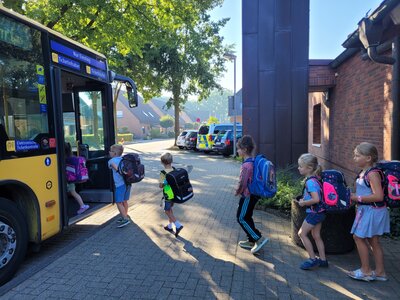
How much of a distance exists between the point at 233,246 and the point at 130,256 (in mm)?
1421

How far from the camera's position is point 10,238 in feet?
12.5

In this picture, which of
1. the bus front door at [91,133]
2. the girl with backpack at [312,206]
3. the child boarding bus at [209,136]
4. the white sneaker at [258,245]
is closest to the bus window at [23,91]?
the bus front door at [91,133]

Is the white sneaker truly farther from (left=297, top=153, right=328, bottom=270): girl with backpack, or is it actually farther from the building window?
the building window

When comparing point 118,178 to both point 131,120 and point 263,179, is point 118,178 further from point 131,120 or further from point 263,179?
point 131,120

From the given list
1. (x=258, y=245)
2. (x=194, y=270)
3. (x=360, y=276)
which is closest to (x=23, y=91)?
(x=194, y=270)

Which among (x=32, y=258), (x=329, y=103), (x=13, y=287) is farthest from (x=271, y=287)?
(x=329, y=103)

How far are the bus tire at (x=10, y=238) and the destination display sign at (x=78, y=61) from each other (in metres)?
2.07

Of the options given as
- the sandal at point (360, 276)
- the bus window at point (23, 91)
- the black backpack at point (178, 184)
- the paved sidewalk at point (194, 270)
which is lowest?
the paved sidewalk at point (194, 270)

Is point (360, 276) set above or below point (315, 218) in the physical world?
below

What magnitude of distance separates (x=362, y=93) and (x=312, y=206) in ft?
16.2

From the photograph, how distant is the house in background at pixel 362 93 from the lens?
225 inches

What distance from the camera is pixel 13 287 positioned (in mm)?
3637

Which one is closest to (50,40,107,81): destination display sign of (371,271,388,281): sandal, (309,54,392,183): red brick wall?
(371,271,388,281): sandal

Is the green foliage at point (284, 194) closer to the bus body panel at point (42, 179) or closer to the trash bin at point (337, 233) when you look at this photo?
the trash bin at point (337, 233)
